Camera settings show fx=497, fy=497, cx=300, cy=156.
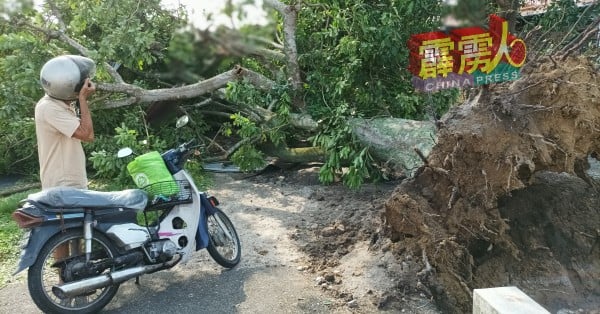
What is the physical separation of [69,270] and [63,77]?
1314 mm

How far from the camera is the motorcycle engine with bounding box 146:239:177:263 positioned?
365 cm

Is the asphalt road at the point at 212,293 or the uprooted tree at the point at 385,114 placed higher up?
the uprooted tree at the point at 385,114

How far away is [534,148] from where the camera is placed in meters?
3.93

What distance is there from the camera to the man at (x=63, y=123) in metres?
3.38

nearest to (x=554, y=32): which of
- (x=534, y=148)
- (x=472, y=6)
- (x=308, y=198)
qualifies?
(x=472, y=6)

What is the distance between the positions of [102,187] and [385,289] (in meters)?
→ 4.41

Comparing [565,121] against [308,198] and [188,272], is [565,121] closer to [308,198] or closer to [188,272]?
[308,198]

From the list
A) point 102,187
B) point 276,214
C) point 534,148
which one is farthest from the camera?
point 102,187

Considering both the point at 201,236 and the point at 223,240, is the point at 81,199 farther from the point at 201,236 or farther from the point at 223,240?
the point at 223,240

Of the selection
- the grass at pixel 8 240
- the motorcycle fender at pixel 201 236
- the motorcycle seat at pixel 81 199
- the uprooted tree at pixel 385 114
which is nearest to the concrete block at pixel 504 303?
the uprooted tree at pixel 385 114

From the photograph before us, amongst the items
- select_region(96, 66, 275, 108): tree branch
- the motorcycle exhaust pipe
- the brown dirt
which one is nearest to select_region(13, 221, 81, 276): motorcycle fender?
the motorcycle exhaust pipe

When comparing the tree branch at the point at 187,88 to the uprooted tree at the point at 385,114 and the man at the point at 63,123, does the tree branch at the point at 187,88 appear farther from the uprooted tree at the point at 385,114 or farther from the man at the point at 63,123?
the man at the point at 63,123

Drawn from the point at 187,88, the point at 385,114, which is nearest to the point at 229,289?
the point at 385,114

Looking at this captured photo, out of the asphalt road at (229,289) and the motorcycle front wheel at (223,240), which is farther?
the motorcycle front wheel at (223,240)
